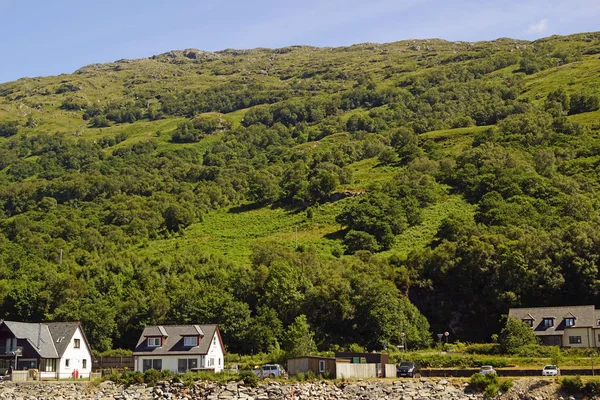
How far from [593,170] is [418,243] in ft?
143

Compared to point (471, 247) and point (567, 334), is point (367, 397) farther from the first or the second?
point (471, 247)

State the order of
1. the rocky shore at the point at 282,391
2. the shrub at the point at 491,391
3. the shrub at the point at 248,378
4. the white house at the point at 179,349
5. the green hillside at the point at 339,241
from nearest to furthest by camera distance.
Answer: the shrub at the point at 491,391
the rocky shore at the point at 282,391
the shrub at the point at 248,378
the white house at the point at 179,349
the green hillside at the point at 339,241

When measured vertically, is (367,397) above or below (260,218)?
below

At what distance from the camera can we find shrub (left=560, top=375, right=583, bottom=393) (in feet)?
175

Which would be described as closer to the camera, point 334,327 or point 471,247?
point 334,327

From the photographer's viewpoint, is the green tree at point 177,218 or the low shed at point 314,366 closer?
the low shed at point 314,366

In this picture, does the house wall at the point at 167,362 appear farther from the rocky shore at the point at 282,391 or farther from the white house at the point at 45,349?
the rocky shore at the point at 282,391

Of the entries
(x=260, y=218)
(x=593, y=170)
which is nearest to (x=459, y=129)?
(x=593, y=170)

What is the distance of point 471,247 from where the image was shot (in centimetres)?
10094

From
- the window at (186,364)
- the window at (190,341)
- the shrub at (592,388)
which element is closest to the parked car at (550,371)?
the shrub at (592,388)

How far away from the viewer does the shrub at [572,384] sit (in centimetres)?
5331

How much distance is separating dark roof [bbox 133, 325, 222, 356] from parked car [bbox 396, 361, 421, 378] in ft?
67.4

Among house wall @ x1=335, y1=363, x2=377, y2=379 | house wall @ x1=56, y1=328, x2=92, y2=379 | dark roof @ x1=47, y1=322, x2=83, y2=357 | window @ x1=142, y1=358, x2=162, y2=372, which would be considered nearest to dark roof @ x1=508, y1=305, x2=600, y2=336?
house wall @ x1=335, y1=363, x2=377, y2=379

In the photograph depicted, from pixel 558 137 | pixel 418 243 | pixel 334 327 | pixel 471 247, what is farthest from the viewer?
pixel 558 137
